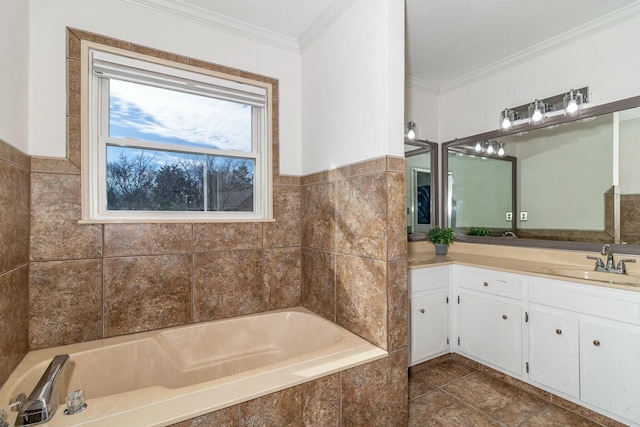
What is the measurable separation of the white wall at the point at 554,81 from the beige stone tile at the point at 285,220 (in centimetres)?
192

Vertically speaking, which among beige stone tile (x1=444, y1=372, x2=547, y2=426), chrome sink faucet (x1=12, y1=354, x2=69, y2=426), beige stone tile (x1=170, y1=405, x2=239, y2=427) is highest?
chrome sink faucet (x1=12, y1=354, x2=69, y2=426)

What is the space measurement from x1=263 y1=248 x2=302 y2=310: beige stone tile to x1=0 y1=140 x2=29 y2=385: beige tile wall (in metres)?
1.31

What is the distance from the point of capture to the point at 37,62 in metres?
1.57

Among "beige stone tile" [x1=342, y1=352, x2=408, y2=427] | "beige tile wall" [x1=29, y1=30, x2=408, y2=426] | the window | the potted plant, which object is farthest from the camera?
the potted plant

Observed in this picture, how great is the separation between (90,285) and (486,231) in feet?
10.6

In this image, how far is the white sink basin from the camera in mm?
1729

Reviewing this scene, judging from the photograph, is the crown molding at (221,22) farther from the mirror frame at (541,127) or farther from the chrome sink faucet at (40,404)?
the chrome sink faucet at (40,404)

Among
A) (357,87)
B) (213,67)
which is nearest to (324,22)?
(357,87)

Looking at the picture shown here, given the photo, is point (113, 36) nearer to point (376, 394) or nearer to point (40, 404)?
point (40, 404)

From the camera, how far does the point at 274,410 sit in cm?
121

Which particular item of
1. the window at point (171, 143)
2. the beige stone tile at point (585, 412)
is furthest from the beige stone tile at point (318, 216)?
the beige stone tile at point (585, 412)

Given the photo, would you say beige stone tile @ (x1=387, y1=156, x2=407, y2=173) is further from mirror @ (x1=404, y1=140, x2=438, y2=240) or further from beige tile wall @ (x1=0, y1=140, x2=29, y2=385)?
beige tile wall @ (x1=0, y1=140, x2=29, y2=385)

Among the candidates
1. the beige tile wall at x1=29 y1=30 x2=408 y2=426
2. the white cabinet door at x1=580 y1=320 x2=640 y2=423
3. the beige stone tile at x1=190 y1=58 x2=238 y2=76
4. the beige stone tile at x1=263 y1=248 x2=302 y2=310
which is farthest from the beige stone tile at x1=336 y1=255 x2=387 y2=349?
the beige stone tile at x1=190 y1=58 x2=238 y2=76

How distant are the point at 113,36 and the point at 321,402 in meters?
2.33
